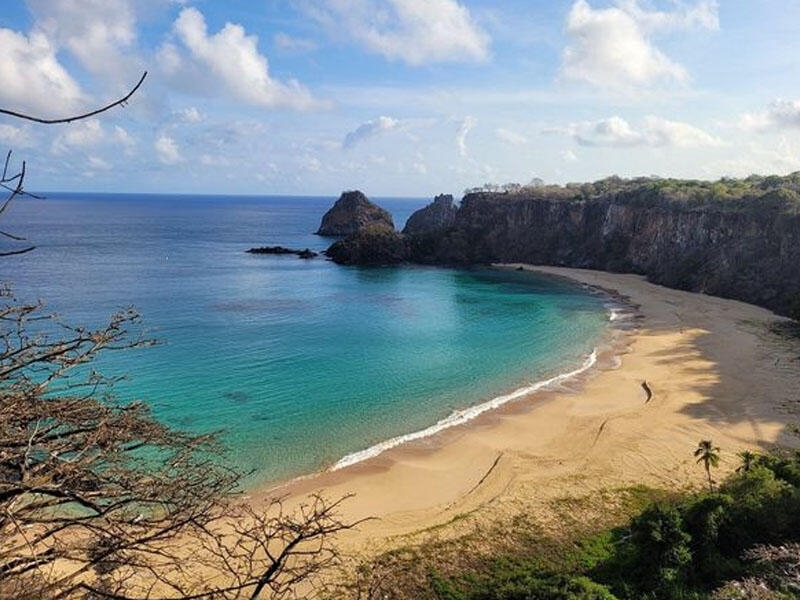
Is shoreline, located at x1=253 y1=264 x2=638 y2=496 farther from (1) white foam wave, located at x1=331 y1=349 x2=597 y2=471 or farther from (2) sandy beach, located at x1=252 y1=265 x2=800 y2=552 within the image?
(2) sandy beach, located at x1=252 y1=265 x2=800 y2=552

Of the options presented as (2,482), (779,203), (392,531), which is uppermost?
(779,203)

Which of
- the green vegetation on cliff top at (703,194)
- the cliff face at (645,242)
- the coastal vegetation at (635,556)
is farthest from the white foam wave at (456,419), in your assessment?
the green vegetation on cliff top at (703,194)

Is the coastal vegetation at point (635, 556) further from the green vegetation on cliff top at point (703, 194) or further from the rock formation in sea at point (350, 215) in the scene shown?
the rock formation in sea at point (350, 215)

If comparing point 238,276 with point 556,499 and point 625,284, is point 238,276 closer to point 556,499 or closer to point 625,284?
point 625,284

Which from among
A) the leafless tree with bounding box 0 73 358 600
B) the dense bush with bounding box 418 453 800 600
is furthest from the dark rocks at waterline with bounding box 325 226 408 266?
the leafless tree with bounding box 0 73 358 600

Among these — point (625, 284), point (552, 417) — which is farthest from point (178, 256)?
point (552, 417)

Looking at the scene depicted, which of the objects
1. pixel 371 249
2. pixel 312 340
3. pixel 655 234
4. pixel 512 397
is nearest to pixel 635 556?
pixel 512 397

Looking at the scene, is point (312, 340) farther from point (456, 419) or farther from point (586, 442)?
point (586, 442)
